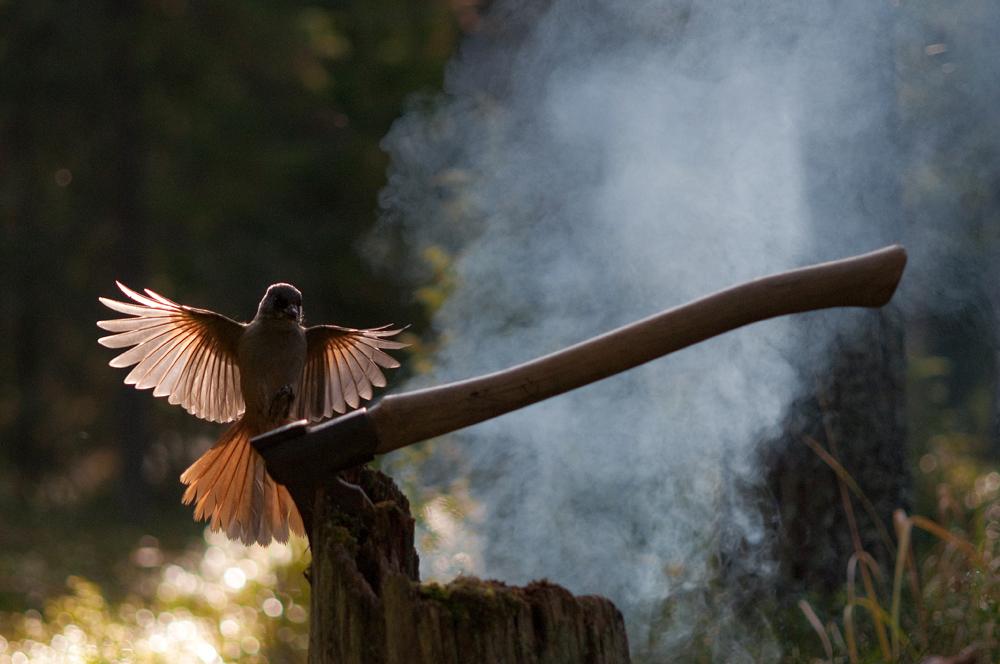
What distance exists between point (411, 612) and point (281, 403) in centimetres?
77

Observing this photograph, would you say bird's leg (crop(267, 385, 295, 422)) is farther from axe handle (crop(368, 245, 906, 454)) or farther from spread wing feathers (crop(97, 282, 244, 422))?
axe handle (crop(368, 245, 906, 454))

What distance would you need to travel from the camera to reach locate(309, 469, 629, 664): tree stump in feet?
6.73

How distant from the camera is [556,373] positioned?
7.03 feet

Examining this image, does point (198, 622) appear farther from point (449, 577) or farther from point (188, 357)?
point (188, 357)

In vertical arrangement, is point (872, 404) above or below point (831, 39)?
below

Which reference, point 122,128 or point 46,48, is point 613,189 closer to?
point 122,128

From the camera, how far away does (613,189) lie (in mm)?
4484

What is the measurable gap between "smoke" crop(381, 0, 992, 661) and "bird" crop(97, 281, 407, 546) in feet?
4.79

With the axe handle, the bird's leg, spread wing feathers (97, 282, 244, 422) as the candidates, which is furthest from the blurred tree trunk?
spread wing feathers (97, 282, 244, 422)

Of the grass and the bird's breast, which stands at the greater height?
the bird's breast

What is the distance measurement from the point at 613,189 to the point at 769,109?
80 cm

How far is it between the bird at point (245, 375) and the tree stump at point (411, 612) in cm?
33

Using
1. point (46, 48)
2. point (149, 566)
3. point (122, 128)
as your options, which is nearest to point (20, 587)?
point (149, 566)

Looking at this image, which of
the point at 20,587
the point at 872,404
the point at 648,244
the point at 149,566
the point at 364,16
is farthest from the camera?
the point at 364,16
